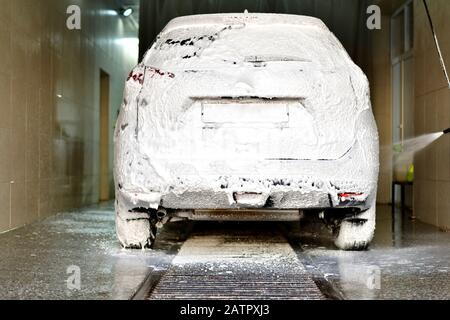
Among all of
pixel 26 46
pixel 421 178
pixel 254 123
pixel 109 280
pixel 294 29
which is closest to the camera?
pixel 109 280

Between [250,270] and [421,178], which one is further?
[421,178]

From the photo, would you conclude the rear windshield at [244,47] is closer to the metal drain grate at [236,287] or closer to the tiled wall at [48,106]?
the metal drain grate at [236,287]

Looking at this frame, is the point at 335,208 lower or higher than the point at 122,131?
lower

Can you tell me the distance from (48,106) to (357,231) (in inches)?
189

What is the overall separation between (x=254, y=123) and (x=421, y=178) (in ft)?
14.3

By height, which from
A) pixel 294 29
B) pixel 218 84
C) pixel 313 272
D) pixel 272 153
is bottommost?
pixel 313 272

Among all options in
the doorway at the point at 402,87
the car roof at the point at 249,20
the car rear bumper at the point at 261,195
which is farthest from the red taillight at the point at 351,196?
the doorway at the point at 402,87

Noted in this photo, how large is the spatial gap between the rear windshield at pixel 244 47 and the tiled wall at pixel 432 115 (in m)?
2.67

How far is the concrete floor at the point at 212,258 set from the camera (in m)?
3.68

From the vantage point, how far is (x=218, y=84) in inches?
181

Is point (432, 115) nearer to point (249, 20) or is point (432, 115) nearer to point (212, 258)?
point (249, 20)

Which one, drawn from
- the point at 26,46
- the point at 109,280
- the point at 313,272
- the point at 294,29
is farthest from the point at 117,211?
the point at 26,46

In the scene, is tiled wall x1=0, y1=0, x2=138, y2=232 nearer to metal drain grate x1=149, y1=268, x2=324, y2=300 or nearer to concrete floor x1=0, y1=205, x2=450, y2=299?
concrete floor x1=0, y1=205, x2=450, y2=299

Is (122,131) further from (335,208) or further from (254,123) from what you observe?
(335,208)
